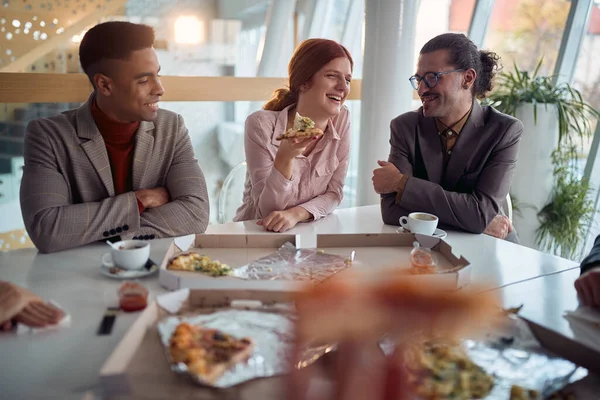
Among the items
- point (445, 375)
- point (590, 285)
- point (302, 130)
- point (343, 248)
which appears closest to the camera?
point (445, 375)

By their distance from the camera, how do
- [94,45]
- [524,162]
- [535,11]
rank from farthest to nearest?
[535,11] < [524,162] < [94,45]

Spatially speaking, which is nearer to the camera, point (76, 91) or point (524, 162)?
point (76, 91)

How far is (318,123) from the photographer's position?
2.44 m

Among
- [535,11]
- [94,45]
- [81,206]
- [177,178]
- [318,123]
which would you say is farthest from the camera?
[535,11]

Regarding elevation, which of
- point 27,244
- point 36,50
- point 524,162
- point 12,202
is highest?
point 36,50

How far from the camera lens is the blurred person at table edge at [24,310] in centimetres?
115

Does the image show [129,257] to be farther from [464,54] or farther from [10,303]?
[464,54]

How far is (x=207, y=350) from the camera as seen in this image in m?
0.97

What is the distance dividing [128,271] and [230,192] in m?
2.49

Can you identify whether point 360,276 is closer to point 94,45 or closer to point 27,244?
point 94,45

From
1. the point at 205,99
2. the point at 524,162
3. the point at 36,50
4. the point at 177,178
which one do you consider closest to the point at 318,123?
the point at 177,178

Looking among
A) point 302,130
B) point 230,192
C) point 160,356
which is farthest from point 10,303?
point 230,192

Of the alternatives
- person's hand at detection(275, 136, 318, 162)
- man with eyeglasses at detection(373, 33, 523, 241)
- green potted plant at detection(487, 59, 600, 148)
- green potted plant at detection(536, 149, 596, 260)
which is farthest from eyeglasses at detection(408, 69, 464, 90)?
green potted plant at detection(536, 149, 596, 260)

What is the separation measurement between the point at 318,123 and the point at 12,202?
2.37 metres
